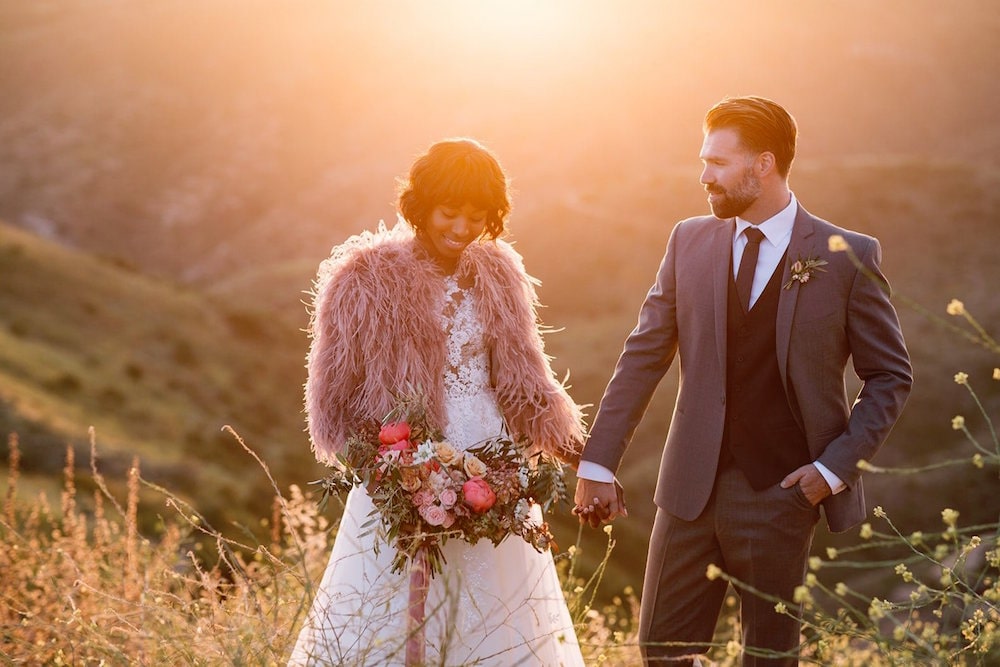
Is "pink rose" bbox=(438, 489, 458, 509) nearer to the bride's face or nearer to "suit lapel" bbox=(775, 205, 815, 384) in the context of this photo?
the bride's face

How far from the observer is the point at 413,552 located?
132 inches

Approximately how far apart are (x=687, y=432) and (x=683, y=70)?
2610 inches

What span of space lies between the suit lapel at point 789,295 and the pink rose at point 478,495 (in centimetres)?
115

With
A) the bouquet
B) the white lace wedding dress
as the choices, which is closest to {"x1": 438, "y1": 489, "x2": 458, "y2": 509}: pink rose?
the bouquet

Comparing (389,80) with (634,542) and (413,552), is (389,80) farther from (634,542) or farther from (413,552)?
(413,552)

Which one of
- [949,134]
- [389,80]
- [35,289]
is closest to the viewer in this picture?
[35,289]

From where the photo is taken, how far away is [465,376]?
379 cm

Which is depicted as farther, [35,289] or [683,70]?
[683,70]

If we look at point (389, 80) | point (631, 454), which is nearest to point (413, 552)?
point (631, 454)

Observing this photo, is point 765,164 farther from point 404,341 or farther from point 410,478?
point 410,478

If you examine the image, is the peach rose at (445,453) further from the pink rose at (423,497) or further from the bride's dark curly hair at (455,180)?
the bride's dark curly hair at (455,180)

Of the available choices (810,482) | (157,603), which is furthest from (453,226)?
(157,603)

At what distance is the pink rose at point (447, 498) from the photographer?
129 inches

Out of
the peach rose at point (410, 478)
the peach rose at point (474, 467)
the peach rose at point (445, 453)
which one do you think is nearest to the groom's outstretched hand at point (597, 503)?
the peach rose at point (474, 467)
